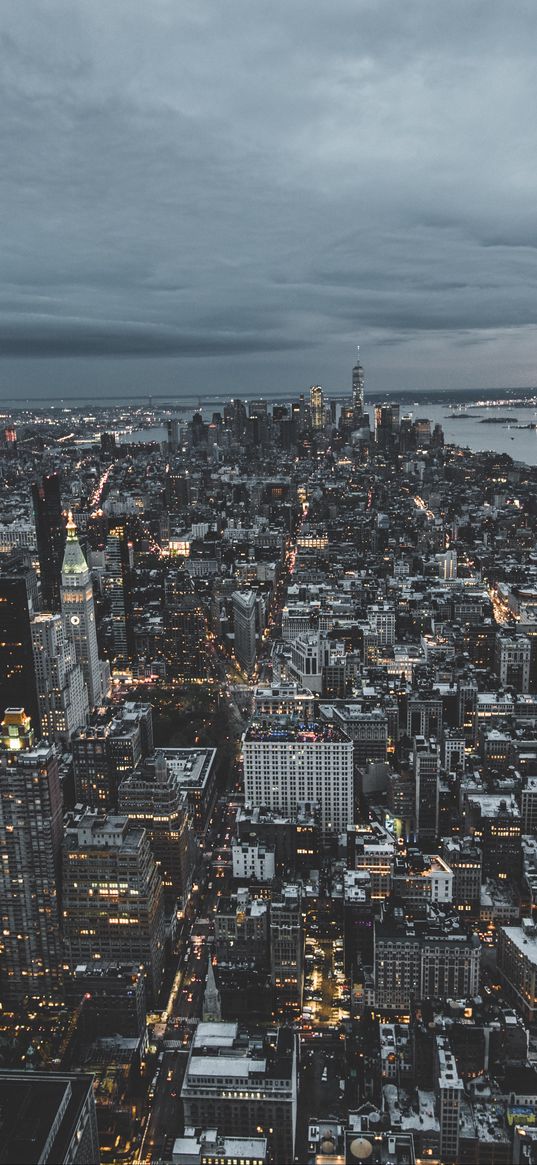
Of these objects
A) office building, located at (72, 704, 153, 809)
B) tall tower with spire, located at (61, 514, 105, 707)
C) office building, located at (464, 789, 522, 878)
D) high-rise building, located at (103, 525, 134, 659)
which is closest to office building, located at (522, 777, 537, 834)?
office building, located at (464, 789, 522, 878)

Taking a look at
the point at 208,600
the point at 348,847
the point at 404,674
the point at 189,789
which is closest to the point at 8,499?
the point at 208,600

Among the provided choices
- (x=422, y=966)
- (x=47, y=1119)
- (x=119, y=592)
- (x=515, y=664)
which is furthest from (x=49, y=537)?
(x=47, y=1119)

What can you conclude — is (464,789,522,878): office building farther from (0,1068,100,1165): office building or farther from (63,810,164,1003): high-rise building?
(0,1068,100,1165): office building

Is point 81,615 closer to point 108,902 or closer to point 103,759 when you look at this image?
point 103,759

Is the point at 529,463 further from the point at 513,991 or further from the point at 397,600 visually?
the point at 513,991

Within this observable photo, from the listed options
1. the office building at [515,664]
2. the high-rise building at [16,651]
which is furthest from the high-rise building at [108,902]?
the office building at [515,664]
